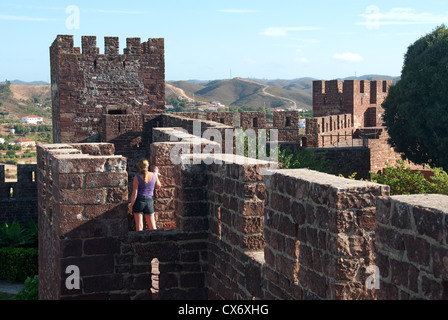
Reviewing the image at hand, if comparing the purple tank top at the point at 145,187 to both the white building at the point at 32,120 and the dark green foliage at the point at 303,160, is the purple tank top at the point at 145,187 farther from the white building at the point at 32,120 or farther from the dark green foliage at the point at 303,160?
the white building at the point at 32,120

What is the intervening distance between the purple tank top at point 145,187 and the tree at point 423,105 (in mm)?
Result: 20373

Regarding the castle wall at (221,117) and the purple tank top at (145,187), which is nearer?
the purple tank top at (145,187)

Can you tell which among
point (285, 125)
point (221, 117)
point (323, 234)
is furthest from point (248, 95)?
point (323, 234)

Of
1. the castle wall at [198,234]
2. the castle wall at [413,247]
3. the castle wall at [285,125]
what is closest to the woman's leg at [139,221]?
the castle wall at [198,234]

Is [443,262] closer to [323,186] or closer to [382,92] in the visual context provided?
[323,186]

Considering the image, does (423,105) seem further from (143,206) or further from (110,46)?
(143,206)

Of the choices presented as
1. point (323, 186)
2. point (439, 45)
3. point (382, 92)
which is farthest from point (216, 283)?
point (382, 92)

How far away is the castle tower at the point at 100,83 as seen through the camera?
17.0m

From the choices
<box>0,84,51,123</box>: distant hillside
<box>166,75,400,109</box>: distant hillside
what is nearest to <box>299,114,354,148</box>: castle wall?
<box>0,84,51,123</box>: distant hillside

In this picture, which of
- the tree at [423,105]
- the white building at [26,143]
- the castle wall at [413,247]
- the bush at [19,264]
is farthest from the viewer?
the white building at [26,143]

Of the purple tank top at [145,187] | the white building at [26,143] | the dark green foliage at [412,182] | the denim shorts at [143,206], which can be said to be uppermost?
the purple tank top at [145,187]

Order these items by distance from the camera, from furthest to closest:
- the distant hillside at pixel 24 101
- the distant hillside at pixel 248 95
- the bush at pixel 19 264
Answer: the distant hillside at pixel 248 95 < the distant hillside at pixel 24 101 < the bush at pixel 19 264

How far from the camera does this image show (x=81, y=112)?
17109 millimetres
